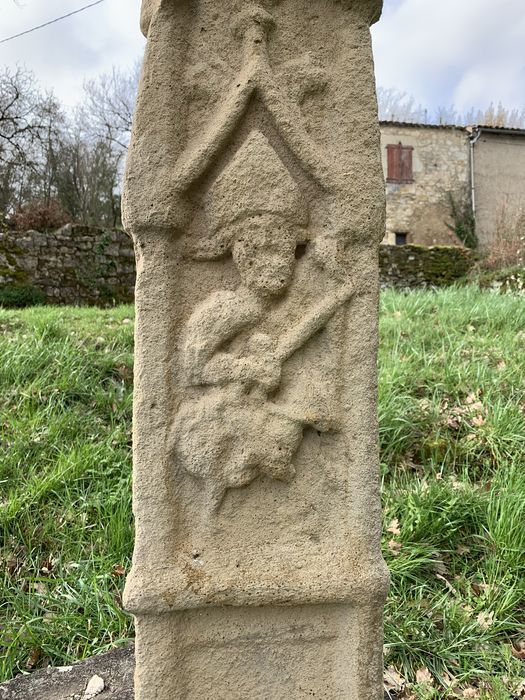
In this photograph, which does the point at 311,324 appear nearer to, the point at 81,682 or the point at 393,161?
the point at 81,682

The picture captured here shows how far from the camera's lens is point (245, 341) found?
1331 mm

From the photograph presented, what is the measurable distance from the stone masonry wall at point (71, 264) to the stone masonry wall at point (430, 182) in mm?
9186

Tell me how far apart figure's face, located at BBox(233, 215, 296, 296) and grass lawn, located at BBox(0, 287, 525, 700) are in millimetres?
1588

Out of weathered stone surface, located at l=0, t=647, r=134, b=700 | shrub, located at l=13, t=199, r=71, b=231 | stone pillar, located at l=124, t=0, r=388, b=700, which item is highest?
shrub, located at l=13, t=199, r=71, b=231

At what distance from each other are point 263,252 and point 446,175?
15.6 metres

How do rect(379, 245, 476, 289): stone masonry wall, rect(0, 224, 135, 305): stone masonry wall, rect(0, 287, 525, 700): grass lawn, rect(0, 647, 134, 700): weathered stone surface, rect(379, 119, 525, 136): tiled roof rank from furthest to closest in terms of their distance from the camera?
1. rect(379, 119, 525, 136): tiled roof
2. rect(379, 245, 476, 289): stone masonry wall
3. rect(0, 224, 135, 305): stone masonry wall
4. rect(0, 287, 525, 700): grass lawn
5. rect(0, 647, 134, 700): weathered stone surface

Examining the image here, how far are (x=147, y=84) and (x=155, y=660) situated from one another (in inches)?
53.7

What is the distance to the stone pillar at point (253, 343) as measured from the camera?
1283mm

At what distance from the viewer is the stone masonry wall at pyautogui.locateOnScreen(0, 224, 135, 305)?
25.1ft

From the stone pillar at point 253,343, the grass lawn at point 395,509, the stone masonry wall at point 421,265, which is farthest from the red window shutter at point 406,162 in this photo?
the stone pillar at point 253,343

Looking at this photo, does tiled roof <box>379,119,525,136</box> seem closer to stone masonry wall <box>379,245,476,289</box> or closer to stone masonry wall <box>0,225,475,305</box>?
stone masonry wall <box>379,245,476,289</box>

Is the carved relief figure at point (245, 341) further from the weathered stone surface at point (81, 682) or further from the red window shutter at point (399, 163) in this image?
the red window shutter at point (399, 163)

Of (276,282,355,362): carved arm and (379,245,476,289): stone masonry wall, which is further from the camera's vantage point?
(379,245,476,289): stone masonry wall

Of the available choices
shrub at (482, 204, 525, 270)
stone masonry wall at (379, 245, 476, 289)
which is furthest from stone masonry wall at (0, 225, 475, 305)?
shrub at (482, 204, 525, 270)
